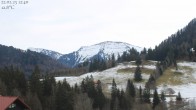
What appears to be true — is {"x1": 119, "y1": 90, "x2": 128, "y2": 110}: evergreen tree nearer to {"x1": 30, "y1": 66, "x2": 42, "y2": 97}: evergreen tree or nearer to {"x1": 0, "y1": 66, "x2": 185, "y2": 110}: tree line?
{"x1": 0, "y1": 66, "x2": 185, "y2": 110}: tree line

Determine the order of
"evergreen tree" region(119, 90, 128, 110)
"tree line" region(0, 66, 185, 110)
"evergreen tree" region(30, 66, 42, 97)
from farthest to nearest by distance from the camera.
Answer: "evergreen tree" region(119, 90, 128, 110)
"evergreen tree" region(30, 66, 42, 97)
"tree line" region(0, 66, 185, 110)

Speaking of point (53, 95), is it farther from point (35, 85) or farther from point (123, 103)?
point (123, 103)

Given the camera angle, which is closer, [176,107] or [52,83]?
[52,83]

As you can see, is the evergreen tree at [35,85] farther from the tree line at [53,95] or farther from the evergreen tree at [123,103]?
the evergreen tree at [123,103]

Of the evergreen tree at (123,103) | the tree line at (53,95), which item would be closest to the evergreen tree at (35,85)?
the tree line at (53,95)

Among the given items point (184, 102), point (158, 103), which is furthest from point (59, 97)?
point (184, 102)

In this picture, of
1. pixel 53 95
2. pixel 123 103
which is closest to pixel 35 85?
pixel 53 95

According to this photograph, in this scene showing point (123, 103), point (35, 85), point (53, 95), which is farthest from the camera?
A: point (123, 103)

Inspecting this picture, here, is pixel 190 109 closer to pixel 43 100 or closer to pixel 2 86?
pixel 43 100

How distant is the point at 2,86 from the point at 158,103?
239 feet

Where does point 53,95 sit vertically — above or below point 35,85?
below

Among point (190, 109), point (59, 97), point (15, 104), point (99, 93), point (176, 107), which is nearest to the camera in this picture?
point (15, 104)

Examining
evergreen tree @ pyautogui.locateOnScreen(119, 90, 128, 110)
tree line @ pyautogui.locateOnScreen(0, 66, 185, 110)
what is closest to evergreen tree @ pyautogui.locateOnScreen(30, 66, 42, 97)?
tree line @ pyautogui.locateOnScreen(0, 66, 185, 110)

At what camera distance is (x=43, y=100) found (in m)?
123
